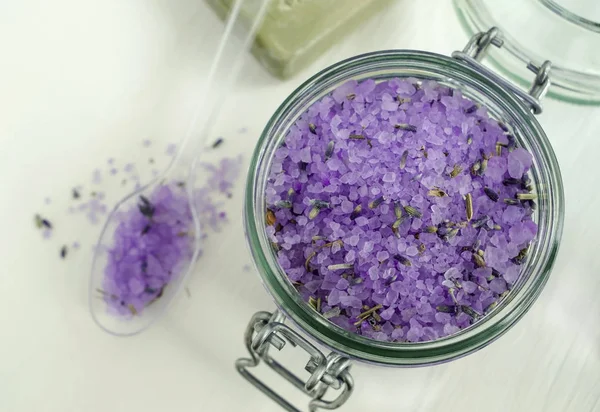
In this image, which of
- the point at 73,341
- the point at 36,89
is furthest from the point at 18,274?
the point at 36,89

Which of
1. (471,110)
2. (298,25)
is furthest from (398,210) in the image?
(298,25)

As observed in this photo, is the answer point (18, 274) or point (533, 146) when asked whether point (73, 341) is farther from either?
point (533, 146)

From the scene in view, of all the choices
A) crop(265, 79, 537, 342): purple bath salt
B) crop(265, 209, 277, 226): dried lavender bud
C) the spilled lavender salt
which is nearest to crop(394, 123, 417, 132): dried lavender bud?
crop(265, 79, 537, 342): purple bath salt

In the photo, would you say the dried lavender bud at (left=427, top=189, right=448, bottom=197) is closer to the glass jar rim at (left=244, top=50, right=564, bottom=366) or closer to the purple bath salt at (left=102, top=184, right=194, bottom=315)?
the glass jar rim at (left=244, top=50, right=564, bottom=366)

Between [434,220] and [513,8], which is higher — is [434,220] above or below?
below

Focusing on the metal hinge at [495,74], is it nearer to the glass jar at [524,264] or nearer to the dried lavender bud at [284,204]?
the glass jar at [524,264]

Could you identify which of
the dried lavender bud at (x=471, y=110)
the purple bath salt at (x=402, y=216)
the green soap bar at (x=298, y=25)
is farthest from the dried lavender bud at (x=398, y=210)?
the green soap bar at (x=298, y=25)
